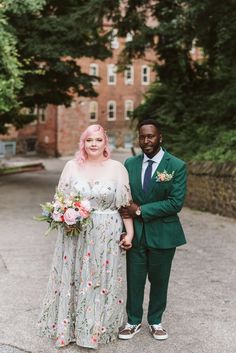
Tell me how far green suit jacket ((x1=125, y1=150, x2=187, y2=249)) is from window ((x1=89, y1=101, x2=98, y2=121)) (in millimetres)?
53869

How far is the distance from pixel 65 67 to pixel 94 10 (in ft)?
9.89

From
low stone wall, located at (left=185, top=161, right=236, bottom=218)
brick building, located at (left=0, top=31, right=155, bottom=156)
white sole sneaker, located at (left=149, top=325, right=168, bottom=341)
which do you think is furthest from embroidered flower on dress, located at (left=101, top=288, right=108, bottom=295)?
brick building, located at (left=0, top=31, right=155, bottom=156)

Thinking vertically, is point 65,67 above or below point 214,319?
above

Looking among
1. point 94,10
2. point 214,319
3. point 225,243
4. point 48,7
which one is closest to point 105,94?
point 48,7

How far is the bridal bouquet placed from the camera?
181 inches

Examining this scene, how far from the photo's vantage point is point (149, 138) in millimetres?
4840

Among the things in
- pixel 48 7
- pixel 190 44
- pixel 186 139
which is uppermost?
pixel 48 7

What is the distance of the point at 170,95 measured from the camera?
17.2 meters

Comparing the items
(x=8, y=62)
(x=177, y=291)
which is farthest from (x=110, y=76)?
(x=177, y=291)

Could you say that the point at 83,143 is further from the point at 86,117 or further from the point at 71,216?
the point at 86,117

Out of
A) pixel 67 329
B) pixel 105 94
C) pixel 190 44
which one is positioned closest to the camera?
pixel 67 329

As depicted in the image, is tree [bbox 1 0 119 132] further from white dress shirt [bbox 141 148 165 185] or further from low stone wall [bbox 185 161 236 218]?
white dress shirt [bbox 141 148 165 185]

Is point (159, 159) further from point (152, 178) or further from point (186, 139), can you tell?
point (186, 139)

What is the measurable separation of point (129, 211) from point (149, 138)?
63 centimetres
